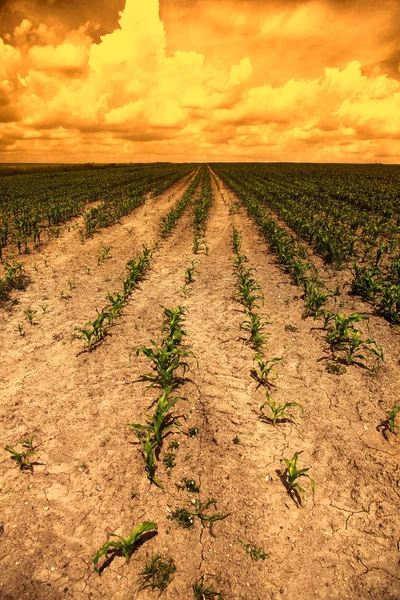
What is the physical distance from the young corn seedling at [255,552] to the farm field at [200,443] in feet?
0.05

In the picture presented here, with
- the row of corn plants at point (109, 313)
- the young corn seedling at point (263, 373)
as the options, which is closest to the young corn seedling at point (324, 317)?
the young corn seedling at point (263, 373)

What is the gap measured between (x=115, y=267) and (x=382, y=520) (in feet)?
31.1

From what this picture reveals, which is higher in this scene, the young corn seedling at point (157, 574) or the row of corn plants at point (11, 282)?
the row of corn plants at point (11, 282)

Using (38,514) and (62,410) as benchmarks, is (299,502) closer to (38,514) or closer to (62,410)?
(38,514)

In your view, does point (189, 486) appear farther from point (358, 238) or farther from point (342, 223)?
point (342, 223)

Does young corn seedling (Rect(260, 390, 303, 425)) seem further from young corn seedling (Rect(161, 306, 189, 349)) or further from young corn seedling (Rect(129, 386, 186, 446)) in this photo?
young corn seedling (Rect(161, 306, 189, 349))

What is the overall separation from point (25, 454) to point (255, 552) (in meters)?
2.93

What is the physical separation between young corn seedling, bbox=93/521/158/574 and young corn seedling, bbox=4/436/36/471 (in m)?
1.47

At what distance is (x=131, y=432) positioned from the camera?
164 inches

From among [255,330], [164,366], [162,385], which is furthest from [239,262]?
[162,385]

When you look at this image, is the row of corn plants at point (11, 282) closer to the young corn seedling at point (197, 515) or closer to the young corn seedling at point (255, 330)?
the young corn seedling at point (255, 330)

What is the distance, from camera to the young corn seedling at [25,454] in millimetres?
3672

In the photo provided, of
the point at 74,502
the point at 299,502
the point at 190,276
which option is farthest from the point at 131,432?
the point at 190,276

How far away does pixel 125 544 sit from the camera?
2791 millimetres
